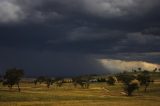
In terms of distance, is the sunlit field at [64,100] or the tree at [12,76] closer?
the sunlit field at [64,100]

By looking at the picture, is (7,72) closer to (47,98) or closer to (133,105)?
(47,98)

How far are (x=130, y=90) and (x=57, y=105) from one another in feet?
255

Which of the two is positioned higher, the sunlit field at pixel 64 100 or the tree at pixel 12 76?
the tree at pixel 12 76

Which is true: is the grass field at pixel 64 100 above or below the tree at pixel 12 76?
below

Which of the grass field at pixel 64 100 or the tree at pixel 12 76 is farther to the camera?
the tree at pixel 12 76

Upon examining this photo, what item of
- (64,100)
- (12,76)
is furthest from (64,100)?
(12,76)

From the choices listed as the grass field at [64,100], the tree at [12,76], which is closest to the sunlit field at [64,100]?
the grass field at [64,100]

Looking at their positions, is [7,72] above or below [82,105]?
above

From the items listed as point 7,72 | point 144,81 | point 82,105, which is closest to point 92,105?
point 82,105

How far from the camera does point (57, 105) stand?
3049 inches

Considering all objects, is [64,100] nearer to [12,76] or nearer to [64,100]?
[64,100]

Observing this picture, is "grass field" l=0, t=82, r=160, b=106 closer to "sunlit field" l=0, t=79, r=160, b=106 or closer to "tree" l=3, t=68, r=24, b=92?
"sunlit field" l=0, t=79, r=160, b=106

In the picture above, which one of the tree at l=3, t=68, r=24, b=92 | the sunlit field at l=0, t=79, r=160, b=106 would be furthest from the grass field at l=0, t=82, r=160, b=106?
the tree at l=3, t=68, r=24, b=92

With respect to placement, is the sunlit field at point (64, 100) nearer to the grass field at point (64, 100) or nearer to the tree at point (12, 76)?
the grass field at point (64, 100)
